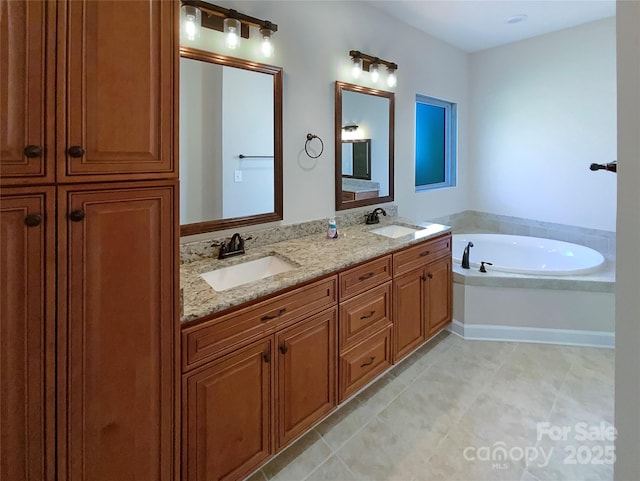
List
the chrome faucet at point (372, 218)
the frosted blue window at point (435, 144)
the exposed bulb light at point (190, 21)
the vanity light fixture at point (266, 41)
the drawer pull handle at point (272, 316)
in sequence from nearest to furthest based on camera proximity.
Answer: the drawer pull handle at point (272, 316), the exposed bulb light at point (190, 21), the vanity light fixture at point (266, 41), the chrome faucet at point (372, 218), the frosted blue window at point (435, 144)

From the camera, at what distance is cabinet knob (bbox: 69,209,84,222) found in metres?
0.98

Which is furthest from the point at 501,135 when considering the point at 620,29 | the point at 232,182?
the point at 620,29

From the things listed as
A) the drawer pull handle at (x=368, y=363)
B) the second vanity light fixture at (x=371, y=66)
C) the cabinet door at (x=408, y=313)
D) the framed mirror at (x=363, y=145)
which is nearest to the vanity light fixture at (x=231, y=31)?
the framed mirror at (x=363, y=145)

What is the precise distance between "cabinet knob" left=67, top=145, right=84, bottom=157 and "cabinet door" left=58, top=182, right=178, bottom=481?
0.28 feet

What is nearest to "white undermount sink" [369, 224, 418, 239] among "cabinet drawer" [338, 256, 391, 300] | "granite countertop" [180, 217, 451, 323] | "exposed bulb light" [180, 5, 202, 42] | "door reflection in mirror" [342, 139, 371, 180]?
"granite countertop" [180, 217, 451, 323]

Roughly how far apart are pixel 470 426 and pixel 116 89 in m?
2.18

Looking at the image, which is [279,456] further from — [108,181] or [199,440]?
[108,181]

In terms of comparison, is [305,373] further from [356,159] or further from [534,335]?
[534,335]

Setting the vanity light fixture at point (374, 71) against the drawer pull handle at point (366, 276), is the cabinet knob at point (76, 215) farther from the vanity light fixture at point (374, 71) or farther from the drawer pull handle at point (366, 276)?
the vanity light fixture at point (374, 71)

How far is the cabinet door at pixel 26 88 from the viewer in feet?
2.83

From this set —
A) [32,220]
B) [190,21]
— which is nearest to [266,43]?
[190,21]

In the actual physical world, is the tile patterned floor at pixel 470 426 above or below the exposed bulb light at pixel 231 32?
below

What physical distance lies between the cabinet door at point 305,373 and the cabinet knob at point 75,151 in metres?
1.02

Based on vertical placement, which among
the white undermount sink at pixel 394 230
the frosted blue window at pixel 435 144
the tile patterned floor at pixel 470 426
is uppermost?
the frosted blue window at pixel 435 144
